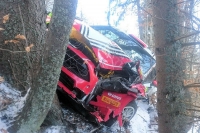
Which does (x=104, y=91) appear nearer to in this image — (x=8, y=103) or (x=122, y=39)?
(x=8, y=103)

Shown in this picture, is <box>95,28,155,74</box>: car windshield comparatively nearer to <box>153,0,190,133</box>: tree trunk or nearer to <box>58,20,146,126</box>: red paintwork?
<box>58,20,146,126</box>: red paintwork

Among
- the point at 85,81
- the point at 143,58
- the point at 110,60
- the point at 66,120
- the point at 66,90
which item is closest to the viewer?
the point at 85,81

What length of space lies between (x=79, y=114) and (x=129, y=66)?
4.12 ft

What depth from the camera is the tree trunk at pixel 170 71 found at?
3184 mm

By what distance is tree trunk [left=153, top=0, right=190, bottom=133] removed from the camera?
10.4 ft

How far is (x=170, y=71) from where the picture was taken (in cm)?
318

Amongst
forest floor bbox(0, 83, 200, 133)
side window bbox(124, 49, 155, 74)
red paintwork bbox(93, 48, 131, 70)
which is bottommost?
forest floor bbox(0, 83, 200, 133)

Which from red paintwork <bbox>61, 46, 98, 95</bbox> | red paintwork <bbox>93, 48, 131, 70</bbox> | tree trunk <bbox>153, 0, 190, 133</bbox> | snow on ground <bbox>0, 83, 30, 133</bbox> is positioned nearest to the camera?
tree trunk <bbox>153, 0, 190, 133</bbox>

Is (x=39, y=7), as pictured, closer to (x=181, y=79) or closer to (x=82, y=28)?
(x=82, y=28)

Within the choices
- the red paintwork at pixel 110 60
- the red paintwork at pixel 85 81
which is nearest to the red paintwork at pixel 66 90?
the red paintwork at pixel 85 81

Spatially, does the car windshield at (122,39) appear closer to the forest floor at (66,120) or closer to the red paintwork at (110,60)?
the forest floor at (66,120)

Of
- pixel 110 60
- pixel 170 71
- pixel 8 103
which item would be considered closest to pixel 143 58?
pixel 110 60

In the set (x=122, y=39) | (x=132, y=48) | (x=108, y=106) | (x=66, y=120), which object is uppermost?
(x=122, y=39)

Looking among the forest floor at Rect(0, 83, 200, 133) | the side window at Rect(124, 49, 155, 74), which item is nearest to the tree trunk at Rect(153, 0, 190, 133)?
the forest floor at Rect(0, 83, 200, 133)
